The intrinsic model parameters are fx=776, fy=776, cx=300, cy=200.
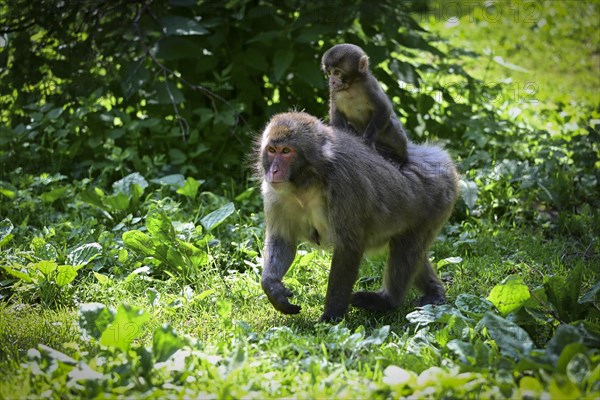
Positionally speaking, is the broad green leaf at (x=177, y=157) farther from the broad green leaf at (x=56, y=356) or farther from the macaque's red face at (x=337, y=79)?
the broad green leaf at (x=56, y=356)

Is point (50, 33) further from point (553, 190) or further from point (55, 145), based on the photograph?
point (553, 190)

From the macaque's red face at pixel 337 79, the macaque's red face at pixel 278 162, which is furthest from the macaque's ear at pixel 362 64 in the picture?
the macaque's red face at pixel 278 162

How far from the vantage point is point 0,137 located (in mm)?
8000

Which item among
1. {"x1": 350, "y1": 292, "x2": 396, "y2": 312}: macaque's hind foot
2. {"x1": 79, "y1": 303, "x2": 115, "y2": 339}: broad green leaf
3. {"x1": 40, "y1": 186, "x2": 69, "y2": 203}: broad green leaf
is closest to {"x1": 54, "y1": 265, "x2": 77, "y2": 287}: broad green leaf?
{"x1": 79, "y1": 303, "x2": 115, "y2": 339}: broad green leaf

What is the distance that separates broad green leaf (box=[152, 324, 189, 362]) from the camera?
428cm

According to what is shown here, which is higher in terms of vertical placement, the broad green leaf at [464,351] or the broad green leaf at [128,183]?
the broad green leaf at [128,183]

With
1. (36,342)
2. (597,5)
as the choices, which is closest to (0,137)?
(36,342)

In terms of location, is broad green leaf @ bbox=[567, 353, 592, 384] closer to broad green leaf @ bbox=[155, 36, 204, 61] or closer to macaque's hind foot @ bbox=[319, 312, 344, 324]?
macaque's hind foot @ bbox=[319, 312, 344, 324]

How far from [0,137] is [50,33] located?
3.91 ft

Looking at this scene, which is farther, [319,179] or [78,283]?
[78,283]

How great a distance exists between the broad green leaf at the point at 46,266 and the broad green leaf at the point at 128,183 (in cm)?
162

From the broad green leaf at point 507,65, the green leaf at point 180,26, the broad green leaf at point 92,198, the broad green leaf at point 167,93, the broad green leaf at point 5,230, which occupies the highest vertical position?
the green leaf at point 180,26

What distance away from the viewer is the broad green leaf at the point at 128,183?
724 cm

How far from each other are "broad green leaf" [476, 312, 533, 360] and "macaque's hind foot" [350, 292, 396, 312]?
3.64 ft
